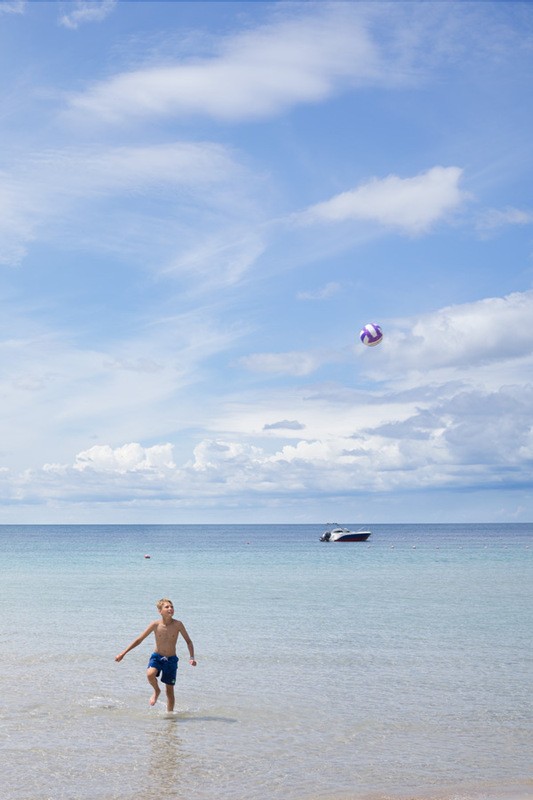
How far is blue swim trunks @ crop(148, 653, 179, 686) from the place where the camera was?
587 inches

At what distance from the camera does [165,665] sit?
14938mm

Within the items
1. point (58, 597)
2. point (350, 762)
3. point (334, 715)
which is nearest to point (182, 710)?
point (334, 715)

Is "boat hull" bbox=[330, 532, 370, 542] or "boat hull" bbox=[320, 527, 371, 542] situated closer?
"boat hull" bbox=[320, 527, 371, 542]

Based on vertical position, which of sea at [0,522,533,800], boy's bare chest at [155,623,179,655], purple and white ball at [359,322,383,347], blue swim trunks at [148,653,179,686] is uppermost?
purple and white ball at [359,322,383,347]

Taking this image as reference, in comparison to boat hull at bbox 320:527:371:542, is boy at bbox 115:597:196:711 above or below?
above

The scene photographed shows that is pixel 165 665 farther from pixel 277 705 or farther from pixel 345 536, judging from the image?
pixel 345 536

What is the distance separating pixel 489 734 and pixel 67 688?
882cm

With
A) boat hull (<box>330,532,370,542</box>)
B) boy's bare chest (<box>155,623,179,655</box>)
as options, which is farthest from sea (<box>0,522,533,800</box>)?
boat hull (<box>330,532,370,542</box>)

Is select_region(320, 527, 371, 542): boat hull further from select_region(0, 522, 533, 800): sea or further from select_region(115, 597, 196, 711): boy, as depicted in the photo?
select_region(115, 597, 196, 711): boy

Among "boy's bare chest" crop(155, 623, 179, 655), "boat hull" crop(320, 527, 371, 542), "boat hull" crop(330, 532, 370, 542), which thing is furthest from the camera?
"boat hull" crop(330, 532, 370, 542)

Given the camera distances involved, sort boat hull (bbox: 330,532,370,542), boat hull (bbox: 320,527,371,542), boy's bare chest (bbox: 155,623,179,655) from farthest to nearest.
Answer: boat hull (bbox: 330,532,370,542), boat hull (bbox: 320,527,371,542), boy's bare chest (bbox: 155,623,179,655)

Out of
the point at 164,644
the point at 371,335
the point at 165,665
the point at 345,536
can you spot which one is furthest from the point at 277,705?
the point at 345,536

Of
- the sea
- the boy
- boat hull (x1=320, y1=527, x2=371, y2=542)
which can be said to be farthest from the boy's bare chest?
boat hull (x1=320, y1=527, x2=371, y2=542)

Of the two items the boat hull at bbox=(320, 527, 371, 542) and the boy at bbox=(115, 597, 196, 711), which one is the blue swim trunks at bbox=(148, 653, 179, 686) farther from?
the boat hull at bbox=(320, 527, 371, 542)
